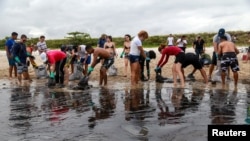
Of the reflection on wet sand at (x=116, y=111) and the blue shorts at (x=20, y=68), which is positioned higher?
the blue shorts at (x=20, y=68)

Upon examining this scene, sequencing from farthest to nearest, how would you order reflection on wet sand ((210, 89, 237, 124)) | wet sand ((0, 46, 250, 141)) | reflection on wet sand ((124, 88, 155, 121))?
reflection on wet sand ((124, 88, 155, 121)), reflection on wet sand ((210, 89, 237, 124)), wet sand ((0, 46, 250, 141))

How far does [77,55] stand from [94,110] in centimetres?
719

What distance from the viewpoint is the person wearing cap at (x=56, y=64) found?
499 inches

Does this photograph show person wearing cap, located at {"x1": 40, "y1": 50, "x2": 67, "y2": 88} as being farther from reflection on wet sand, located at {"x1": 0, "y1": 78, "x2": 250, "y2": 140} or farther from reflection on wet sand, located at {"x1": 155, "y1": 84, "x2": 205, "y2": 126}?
reflection on wet sand, located at {"x1": 155, "y1": 84, "x2": 205, "y2": 126}

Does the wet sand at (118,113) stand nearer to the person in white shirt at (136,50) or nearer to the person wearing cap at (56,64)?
the person in white shirt at (136,50)

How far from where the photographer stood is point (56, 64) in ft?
42.8

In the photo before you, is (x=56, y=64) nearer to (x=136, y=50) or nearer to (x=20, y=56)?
(x=20, y=56)

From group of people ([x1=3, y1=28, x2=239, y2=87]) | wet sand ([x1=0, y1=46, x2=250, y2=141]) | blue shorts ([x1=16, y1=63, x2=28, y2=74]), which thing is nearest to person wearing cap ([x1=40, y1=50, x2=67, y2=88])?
group of people ([x1=3, y1=28, x2=239, y2=87])

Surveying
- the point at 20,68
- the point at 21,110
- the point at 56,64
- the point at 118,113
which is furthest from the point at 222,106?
the point at 20,68

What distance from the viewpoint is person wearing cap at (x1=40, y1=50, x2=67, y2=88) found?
499 inches

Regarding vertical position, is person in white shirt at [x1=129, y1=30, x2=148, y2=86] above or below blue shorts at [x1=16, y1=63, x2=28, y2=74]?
above

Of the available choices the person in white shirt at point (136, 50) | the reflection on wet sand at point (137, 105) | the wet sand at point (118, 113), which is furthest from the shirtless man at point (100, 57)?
the reflection on wet sand at point (137, 105)

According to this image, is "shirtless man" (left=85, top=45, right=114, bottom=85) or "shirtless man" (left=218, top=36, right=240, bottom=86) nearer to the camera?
"shirtless man" (left=218, top=36, right=240, bottom=86)

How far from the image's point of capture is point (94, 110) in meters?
7.93
